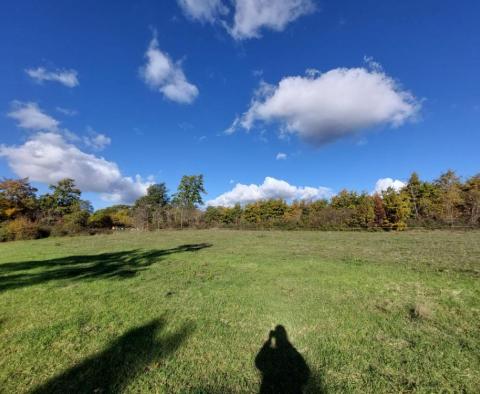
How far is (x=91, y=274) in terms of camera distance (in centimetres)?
866

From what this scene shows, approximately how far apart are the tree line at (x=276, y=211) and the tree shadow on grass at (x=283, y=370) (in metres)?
35.7

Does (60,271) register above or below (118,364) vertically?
above

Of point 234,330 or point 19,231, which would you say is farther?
point 19,231

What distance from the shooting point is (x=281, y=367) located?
3223 millimetres

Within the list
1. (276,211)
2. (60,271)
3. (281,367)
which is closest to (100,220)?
(276,211)

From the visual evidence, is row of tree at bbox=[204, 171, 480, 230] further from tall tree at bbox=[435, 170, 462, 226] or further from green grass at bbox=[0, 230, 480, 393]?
green grass at bbox=[0, 230, 480, 393]

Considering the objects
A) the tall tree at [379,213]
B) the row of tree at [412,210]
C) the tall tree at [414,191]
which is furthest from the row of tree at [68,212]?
the tall tree at [414,191]

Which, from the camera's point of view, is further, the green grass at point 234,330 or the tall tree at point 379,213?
the tall tree at point 379,213

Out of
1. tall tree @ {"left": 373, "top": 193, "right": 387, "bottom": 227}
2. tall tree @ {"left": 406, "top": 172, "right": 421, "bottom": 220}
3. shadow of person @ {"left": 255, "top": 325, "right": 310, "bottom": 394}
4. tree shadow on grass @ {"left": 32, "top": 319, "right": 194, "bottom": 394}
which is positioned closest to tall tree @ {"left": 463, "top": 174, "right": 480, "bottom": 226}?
tall tree @ {"left": 406, "top": 172, "right": 421, "bottom": 220}

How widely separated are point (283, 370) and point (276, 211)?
190ft

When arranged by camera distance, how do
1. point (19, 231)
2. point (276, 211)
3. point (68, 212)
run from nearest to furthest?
point (19, 231) → point (68, 212) → point (276, 211)

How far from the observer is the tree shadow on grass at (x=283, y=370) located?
2.85 meters

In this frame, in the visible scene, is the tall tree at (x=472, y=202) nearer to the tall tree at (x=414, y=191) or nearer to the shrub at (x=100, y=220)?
the tall tree at (x=414, y=191)

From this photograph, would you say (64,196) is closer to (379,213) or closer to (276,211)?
(276,211)
